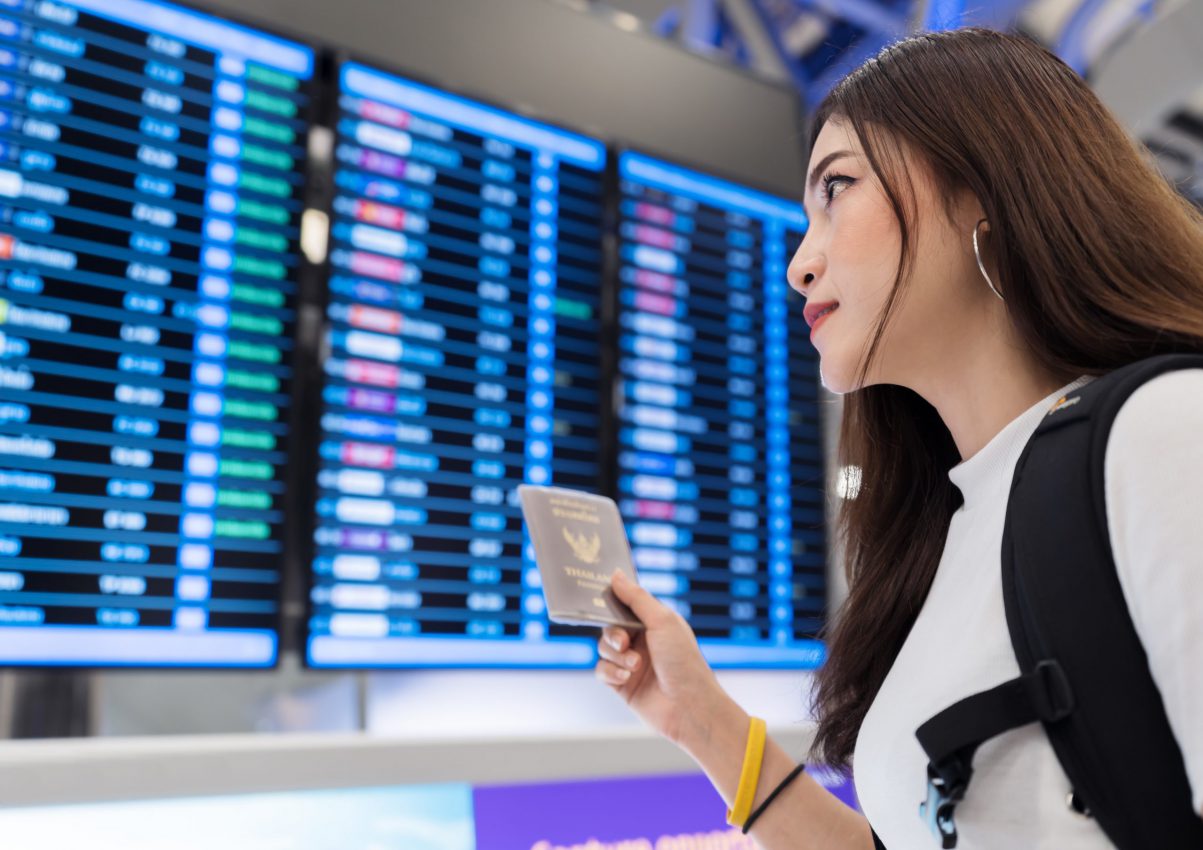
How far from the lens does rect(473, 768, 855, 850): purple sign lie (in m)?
1.67

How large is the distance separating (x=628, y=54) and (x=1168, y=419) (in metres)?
2.13

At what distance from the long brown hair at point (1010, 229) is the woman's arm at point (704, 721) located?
0.08 metres

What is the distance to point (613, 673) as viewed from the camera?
154cm

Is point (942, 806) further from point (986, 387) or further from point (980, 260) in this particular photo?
point (980, 260)

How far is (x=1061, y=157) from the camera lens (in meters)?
1.17

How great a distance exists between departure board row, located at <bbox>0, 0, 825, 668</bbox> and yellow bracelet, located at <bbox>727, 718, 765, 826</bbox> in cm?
76

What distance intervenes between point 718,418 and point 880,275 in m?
1.34

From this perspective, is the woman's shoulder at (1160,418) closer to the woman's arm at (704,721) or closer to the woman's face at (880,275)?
the woman's face at (880,275)

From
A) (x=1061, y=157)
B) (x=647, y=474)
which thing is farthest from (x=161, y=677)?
(x=1061, y=157)

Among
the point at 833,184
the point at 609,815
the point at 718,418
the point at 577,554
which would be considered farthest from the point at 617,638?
the point at 718,418

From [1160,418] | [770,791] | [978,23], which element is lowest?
[770,791]

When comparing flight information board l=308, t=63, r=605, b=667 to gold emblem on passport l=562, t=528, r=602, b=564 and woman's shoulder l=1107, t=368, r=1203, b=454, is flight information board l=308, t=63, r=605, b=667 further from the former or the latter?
woman's shoulder l=1107, t=368, r=1203, b=454

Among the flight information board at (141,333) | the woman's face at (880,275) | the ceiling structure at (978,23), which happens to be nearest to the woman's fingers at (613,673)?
the woman's face at (880,275)

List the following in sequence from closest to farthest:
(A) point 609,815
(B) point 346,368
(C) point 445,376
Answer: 1. (A) point 609,815
2. (B) point 346,368
3. (C) point 445,376
